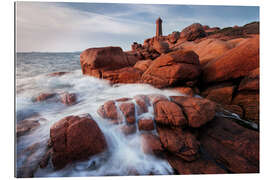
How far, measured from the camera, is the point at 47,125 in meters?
1.94

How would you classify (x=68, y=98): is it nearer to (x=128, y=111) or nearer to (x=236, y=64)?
(x=128, y=111)

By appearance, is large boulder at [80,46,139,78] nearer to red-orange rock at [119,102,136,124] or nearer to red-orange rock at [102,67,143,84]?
red-orange rock at [102,67,143,84]

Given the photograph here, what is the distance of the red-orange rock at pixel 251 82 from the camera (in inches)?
87.7

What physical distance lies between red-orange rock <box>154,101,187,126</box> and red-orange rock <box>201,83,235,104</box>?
159cm

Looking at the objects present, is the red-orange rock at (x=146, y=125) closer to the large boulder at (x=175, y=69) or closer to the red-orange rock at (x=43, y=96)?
the large boulder at (x=175, y=69)

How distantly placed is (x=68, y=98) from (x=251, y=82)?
425 cm

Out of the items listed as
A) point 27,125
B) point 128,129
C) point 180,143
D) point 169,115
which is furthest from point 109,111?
point 27,125

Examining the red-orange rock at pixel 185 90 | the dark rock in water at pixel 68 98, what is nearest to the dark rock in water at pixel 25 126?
the dark rock in water at pixel 68 98

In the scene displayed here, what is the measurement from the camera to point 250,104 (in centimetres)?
232

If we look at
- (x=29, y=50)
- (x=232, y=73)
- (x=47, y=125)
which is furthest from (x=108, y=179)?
(x=232, y=73)

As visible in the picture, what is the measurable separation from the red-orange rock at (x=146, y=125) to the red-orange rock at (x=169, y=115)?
117 millimetres

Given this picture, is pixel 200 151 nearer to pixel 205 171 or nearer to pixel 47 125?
pixel 205 171
